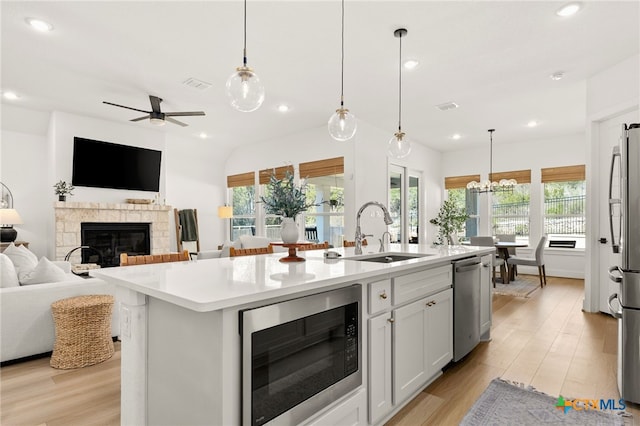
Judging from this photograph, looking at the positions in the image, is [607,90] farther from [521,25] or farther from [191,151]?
[191,151]

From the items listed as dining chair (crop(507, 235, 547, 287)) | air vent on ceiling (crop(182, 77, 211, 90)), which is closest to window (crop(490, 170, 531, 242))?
dining chair (crop(507, 235, 547, 287))

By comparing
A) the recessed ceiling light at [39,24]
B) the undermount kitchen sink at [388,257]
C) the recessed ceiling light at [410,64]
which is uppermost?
the recessed ceiling light at [39,24]

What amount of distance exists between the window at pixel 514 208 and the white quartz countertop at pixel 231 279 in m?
6.34

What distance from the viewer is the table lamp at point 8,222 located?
482 cm

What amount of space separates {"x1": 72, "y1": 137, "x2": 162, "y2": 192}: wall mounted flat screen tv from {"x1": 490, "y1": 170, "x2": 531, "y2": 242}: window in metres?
6.97

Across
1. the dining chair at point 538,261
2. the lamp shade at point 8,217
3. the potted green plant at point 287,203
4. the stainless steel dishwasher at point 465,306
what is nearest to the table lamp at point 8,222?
the lamp shade at point 8,217

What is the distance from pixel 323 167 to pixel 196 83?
2.63 metres

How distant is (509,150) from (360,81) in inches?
192

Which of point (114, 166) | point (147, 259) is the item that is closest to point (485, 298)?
point (147, 259)

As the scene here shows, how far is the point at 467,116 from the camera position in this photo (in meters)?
5.57

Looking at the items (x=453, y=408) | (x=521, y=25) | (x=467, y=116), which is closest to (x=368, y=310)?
(x=453, y=408)

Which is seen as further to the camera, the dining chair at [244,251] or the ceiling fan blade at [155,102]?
the ceiling fan blade at [155,102]

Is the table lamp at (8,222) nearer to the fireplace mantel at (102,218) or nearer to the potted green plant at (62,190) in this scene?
the fireplace mantel at (102,218)

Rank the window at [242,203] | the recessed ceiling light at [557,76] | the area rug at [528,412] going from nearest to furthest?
the area rug at [528,412], the recessed ceiling light at [557,76], the window at [242,203]
